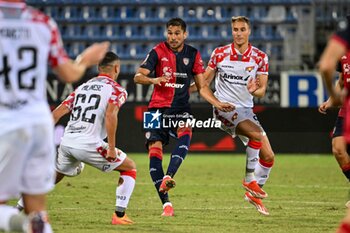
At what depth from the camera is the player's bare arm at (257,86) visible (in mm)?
10751

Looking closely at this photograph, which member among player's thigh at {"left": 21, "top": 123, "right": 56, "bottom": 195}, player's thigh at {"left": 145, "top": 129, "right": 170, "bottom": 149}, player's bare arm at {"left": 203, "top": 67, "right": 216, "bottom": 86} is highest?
player's thigh at {"left": 21, "top": 123, "right": 56, "bottom": 195}

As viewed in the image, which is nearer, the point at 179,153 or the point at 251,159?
the point at 179,153

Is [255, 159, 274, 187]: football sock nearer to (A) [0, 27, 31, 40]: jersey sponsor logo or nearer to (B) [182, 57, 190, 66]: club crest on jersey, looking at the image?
(B) [182, 57, 190, 66]: club crest on jersey

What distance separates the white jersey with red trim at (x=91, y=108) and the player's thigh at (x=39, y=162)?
3594 mm

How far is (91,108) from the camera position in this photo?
9.51m

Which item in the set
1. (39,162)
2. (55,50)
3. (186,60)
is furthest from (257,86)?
(39,162)

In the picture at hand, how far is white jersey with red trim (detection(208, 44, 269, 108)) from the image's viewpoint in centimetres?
1150

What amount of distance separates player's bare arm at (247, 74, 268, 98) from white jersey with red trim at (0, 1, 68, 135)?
5220 mm

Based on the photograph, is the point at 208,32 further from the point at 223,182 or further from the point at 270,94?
the point at 223,182

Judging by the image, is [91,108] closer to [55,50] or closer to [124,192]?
[124,192]

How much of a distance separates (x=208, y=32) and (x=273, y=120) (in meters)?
5.64

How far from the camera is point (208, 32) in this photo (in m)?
27.2

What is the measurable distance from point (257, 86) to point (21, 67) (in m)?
5.62

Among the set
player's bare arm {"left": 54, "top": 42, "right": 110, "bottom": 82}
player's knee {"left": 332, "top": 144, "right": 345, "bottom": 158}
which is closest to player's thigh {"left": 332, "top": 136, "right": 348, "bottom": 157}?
player's knee {"left": 332, "top": 144, "right": 345, "bottom": 158}
